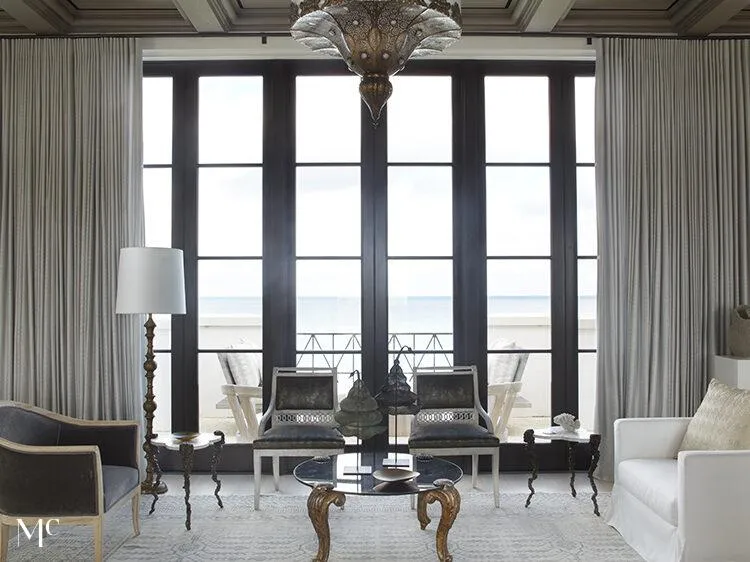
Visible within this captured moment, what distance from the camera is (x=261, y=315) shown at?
202 inches

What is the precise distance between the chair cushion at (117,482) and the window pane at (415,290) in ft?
7.06

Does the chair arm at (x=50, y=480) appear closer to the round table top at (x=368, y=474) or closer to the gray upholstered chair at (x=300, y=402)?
the round table top at (x=368, y=474)

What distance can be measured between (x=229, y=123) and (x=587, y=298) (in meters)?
3.07

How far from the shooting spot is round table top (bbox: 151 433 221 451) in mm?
4000

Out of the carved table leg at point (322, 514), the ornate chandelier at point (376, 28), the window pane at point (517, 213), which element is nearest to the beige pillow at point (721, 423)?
the window pane at point (517, 213)

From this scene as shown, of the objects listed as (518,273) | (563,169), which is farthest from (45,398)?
(563,169)

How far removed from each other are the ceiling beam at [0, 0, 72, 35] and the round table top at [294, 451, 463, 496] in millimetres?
3503

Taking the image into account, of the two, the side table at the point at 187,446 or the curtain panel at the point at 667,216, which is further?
the curtain panel at the point at 667,216

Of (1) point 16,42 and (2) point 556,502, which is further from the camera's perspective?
(1) point 16,42

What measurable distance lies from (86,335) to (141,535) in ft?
5.24

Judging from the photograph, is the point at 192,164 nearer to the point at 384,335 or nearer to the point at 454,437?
the point at 384,335

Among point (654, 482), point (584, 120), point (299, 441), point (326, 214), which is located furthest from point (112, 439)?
point (584, 120)

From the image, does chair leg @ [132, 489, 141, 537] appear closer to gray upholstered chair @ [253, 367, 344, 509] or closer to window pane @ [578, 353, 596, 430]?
gray upholstered chair @ [253, 367, 344, 509]

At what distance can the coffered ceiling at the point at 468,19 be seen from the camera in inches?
189
